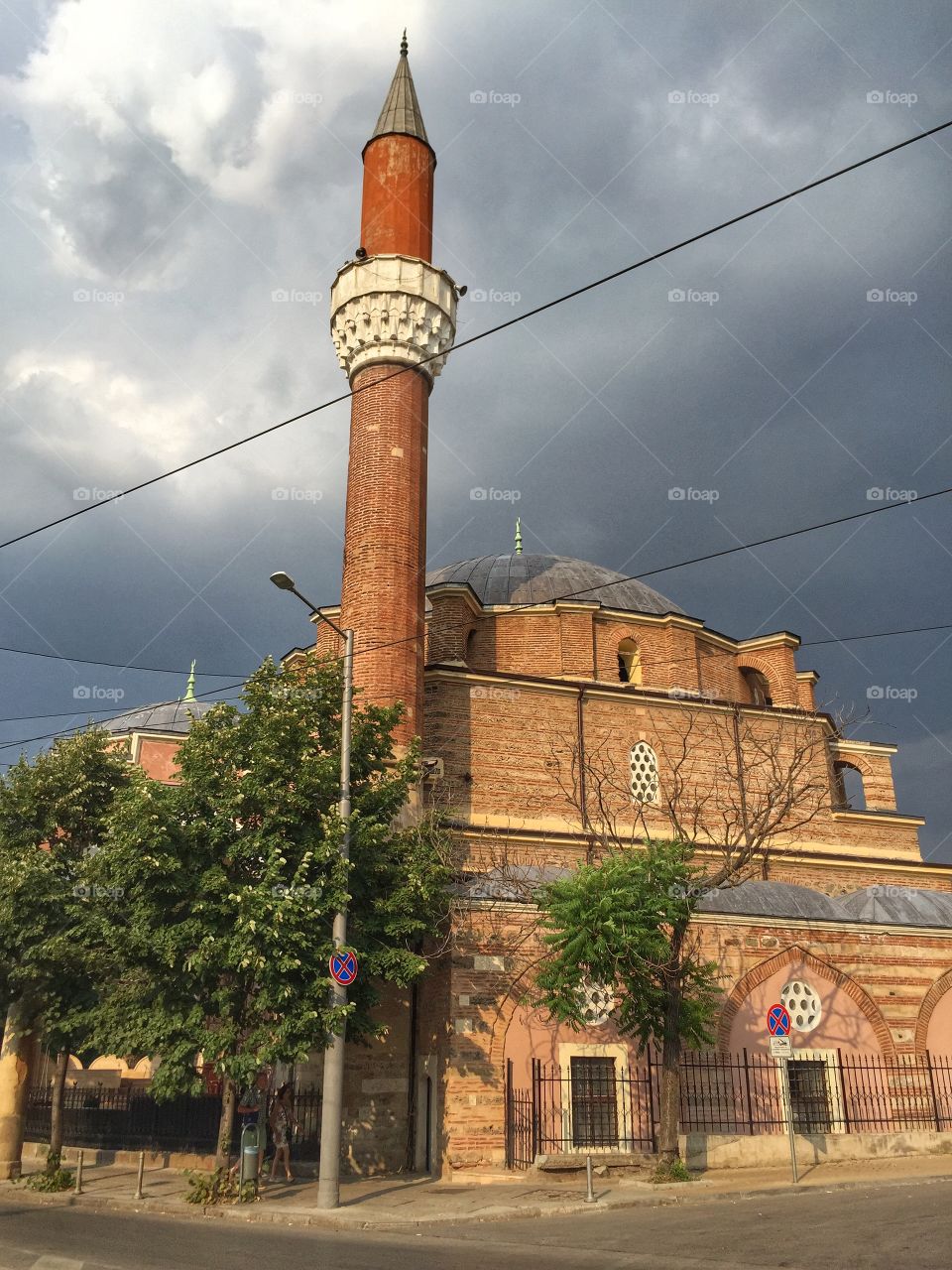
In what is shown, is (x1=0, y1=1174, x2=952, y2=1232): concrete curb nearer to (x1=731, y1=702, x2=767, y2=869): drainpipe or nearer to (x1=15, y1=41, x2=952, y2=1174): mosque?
(x1=15, y1=41, x2=952, y2=1174): mosque

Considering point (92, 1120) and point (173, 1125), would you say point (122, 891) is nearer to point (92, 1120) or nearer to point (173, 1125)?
point (173, 1125)

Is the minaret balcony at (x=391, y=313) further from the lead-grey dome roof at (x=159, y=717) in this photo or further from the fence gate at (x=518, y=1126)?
the lead-grey dome roof at (x=159, y=717)

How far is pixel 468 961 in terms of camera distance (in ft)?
47.1

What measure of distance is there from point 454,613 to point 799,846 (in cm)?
944

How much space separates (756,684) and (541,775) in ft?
26.2

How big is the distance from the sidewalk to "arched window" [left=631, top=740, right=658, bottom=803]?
29.0 feet

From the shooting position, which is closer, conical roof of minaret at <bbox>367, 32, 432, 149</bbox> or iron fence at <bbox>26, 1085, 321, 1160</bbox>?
iron fence at <bbox>26, 1085, 321, 1160</bbox>

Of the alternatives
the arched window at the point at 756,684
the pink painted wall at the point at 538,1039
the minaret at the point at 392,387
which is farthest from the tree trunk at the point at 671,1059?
the arched window at the point at 756,684

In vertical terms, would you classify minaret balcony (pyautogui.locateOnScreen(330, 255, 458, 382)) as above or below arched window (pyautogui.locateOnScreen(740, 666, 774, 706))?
above

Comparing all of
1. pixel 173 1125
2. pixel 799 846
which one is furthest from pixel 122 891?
pixel 799 846

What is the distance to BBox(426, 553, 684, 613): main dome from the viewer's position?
1026 inches

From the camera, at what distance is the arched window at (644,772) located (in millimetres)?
22125

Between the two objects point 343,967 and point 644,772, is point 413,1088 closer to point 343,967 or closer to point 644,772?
point 343,967

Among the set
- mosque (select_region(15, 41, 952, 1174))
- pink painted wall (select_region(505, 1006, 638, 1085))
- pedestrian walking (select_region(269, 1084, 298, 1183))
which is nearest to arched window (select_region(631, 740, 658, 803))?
mosque (select_region(15, 41, 952, 1174))
